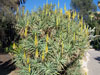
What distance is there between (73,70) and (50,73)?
1637mm

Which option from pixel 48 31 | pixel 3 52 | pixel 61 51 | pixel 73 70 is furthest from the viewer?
pixel 3 52

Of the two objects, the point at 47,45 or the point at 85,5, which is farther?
the point at 85,5

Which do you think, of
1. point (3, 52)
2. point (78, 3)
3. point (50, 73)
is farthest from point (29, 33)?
point (78, 3)

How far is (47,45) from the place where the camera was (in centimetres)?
438

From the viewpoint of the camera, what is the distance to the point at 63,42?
4.61 metres

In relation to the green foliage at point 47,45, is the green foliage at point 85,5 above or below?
above

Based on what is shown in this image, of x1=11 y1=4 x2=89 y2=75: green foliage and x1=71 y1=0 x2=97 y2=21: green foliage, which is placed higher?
x1=71 y1=0 x2=97 y2=21: green foliage

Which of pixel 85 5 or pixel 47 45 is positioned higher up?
pixel 85 5

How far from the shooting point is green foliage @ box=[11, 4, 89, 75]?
4.24 m

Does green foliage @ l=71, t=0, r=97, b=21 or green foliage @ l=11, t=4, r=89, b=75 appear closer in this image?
green foliage @ l=11, t=4, r=89, b=75

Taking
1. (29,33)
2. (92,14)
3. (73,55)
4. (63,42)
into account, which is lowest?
(73,55)

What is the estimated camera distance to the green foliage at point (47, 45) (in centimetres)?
424

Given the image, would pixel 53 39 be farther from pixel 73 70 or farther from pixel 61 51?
pixel 73 70

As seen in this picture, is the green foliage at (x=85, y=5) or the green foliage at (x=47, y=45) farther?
the green foliage at (x=85, y=5)
